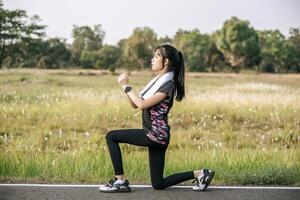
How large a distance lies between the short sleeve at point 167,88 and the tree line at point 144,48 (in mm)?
5455

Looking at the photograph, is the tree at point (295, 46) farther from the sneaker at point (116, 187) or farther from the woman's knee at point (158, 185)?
the sneaker at point (116, 187)

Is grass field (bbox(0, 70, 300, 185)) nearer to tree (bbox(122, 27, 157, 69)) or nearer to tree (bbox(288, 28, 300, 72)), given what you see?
tree (bbox(122, 27, 157, 69))

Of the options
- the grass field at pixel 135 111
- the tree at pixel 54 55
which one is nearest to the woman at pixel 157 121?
the grass field at pixel 135 111

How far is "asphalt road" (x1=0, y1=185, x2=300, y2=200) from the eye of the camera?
4230 millimetres

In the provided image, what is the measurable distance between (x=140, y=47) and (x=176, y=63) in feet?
19.3

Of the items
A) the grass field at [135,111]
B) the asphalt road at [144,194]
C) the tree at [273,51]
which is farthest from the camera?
the tree at [273,51]

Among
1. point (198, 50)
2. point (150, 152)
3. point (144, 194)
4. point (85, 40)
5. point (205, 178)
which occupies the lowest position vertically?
point (144, 194)

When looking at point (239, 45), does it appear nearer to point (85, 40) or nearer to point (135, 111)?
point (135, 111)

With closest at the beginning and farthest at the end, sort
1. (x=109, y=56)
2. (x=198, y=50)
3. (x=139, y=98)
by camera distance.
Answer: (x=139, y=98), (x=198, y=50), (x=109, y=56)

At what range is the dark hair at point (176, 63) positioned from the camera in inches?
171

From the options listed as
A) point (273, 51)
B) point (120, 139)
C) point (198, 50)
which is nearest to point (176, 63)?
point (120, 139)

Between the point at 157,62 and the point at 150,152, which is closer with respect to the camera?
the point at 157,62

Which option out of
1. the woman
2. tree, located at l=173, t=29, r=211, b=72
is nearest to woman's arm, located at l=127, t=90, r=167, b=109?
the woman

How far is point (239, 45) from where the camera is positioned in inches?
392
